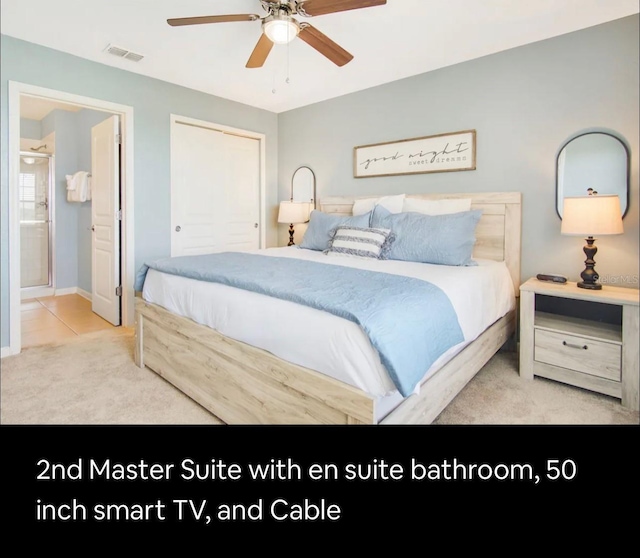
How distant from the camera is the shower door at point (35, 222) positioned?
4516mm

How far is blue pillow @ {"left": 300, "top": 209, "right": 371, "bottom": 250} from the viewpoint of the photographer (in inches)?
116

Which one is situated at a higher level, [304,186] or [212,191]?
[304,186]

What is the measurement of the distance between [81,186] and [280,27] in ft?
11.0

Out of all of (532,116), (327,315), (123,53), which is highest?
(123,53)

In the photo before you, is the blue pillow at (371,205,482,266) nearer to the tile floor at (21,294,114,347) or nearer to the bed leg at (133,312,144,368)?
the bed leg at (133,312,144,368)

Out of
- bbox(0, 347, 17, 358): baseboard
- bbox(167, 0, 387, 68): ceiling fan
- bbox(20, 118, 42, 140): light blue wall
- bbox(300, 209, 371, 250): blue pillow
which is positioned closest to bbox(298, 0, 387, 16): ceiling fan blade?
Answer: bbox(167, 0, 387, 68): ceiling fan

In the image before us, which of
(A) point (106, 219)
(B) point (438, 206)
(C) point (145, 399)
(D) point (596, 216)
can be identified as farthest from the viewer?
(A) point (106, 219)

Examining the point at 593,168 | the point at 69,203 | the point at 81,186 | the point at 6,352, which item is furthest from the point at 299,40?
the point at 69,203

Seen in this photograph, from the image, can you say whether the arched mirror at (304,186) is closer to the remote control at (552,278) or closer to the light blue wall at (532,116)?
the light blue wall at (532,116)

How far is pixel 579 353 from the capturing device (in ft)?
6.82

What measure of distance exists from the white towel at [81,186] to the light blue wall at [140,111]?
4.70ft

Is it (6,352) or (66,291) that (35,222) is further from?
(6,352)

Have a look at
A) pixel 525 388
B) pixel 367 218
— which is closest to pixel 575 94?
pixel 367 218
